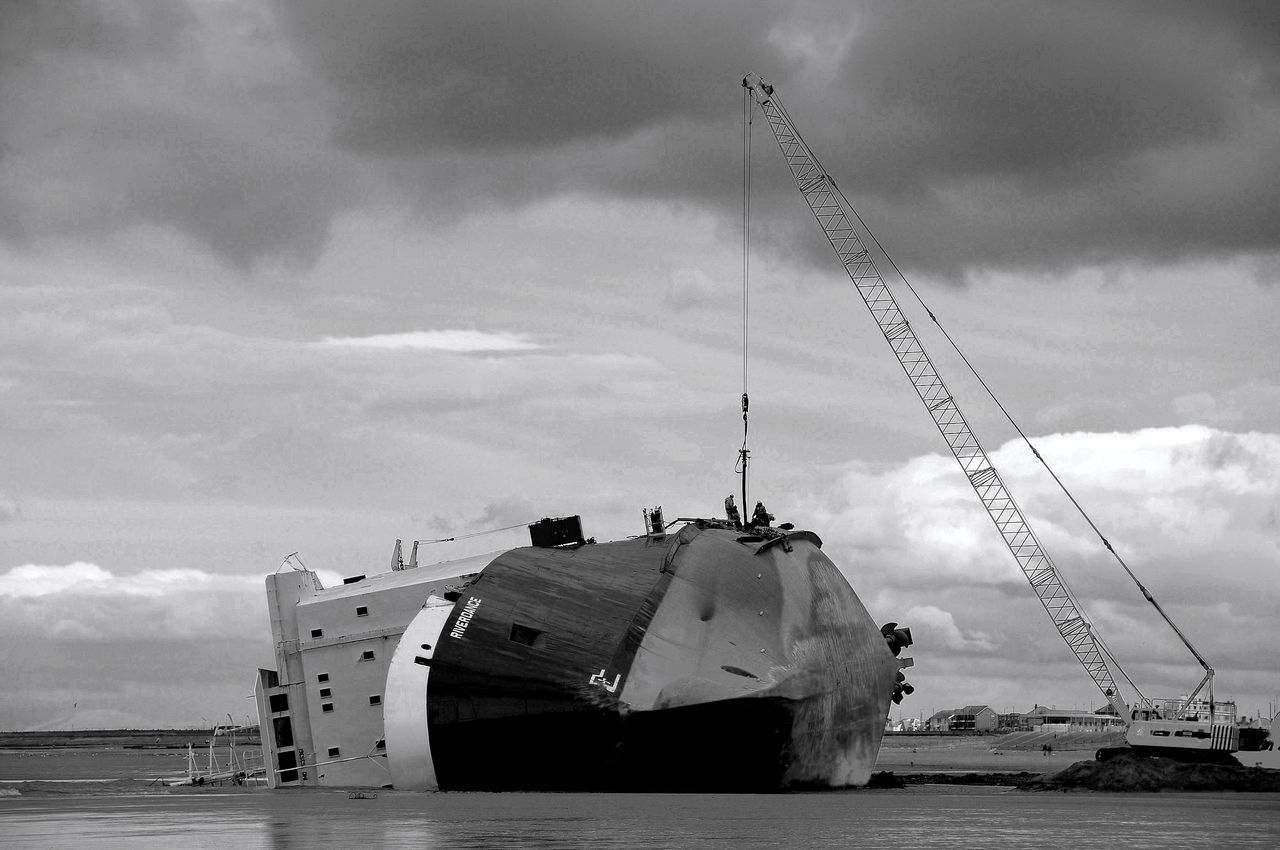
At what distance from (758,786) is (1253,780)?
36.7 m

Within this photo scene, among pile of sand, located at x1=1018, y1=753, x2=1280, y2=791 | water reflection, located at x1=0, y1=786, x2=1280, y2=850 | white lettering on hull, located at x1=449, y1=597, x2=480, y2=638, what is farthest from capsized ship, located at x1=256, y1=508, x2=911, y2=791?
pile of sand, located at x1=1018, y1=753, x2=1280, y2=791

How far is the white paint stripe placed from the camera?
46.7 metres

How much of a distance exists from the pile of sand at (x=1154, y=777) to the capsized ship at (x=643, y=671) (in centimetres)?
1687

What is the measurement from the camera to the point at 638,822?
3181cm

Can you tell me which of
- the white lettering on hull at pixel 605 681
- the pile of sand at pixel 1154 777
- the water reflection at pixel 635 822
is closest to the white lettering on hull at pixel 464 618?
the water reflection at pixel 635 822

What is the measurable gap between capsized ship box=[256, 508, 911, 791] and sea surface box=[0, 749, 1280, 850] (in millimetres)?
1211

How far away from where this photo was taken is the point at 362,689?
2295 inches

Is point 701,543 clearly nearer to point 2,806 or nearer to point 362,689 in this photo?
point 362,689

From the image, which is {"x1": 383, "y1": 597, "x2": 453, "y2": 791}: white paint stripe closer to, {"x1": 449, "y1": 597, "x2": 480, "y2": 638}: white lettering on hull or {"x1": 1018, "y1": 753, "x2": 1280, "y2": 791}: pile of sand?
{"x1": 449, "y1": 597, "x2": 480, "y2": 638}: white lettering on hull

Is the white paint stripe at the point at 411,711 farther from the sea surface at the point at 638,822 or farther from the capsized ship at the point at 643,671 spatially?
the sea surface at the point at 638,822

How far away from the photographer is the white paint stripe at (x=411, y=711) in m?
46.7

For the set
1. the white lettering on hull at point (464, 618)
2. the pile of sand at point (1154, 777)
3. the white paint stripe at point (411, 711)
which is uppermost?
the white lettering on hull at point (464, 618)

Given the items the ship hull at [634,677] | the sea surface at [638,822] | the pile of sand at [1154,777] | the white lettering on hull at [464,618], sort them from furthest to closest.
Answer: the pile of sand at [1154,777], the white lettering on hull at [464,618], the ship hull at [634,677], the sea surface at [638,822]

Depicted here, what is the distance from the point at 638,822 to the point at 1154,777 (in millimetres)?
45833
